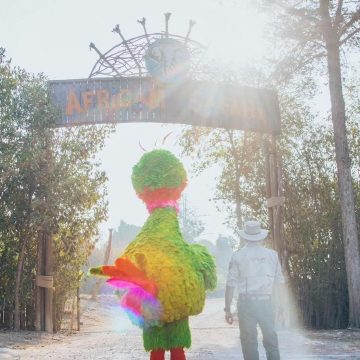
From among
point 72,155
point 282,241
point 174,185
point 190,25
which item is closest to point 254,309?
point 174,185

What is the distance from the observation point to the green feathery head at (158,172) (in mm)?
3857

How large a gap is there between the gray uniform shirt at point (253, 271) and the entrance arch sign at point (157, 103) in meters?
6.03

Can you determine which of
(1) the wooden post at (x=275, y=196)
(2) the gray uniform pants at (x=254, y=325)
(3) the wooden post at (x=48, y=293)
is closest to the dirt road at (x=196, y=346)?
(3) the wooden post at (x=48, y=293)

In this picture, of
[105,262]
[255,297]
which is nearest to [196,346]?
[255,297]

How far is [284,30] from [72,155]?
209 inches

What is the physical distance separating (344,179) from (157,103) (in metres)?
4.10

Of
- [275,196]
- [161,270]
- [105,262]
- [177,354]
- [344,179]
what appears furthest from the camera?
[105,262]

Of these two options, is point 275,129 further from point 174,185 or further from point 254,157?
point 174,185

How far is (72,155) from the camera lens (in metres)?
11.6

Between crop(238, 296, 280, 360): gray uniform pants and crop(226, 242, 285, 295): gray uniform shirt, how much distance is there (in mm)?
116

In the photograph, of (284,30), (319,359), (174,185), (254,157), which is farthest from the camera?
(254,157)

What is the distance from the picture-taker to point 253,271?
534 centimetres

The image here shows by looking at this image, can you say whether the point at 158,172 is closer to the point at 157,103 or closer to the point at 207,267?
the point at 207,267

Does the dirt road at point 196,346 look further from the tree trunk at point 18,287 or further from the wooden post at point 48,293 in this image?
the tree trunk at point 18,287
